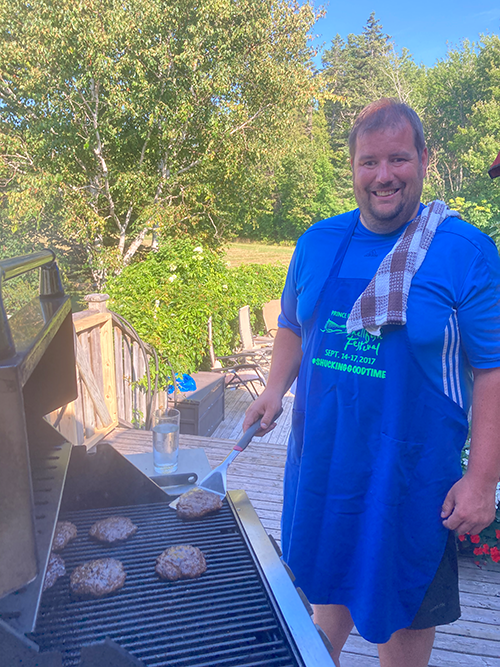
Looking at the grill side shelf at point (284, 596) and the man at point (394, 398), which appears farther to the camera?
the man at point (394, 398)

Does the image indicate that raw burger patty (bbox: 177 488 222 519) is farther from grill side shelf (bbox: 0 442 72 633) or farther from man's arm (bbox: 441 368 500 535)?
man's arm (bbox: 441 368 500 535)

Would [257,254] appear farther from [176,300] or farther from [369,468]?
[369,468]

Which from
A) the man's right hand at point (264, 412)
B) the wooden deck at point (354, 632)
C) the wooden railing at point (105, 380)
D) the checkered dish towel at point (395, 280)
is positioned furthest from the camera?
the wooden railing at point (105, 380)

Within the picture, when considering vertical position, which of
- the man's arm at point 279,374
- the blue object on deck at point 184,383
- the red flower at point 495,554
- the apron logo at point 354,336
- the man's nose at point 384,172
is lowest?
the blue object on deck at point 184,383

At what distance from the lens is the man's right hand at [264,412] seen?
158 cm

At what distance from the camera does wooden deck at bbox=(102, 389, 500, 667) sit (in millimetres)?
1880

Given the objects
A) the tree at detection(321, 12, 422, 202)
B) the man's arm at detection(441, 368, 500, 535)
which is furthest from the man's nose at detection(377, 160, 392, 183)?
the tree at detection(321, 12, 422, 202)

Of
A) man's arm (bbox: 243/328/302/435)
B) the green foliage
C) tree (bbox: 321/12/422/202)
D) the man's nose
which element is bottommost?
the green foliage

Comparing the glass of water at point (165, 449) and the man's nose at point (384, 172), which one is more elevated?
the man's nose at point (384, 172)

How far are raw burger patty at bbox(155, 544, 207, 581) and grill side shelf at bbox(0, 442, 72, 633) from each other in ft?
0.97

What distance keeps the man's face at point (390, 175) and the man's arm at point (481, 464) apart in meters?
0.47

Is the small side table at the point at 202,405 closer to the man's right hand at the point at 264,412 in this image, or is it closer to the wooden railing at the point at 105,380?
the wooden railing at the point at 105,380

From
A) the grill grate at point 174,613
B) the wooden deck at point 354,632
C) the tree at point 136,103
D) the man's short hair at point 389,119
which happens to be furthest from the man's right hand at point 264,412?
the tree at point 136,103

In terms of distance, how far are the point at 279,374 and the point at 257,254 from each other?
25.3 m
